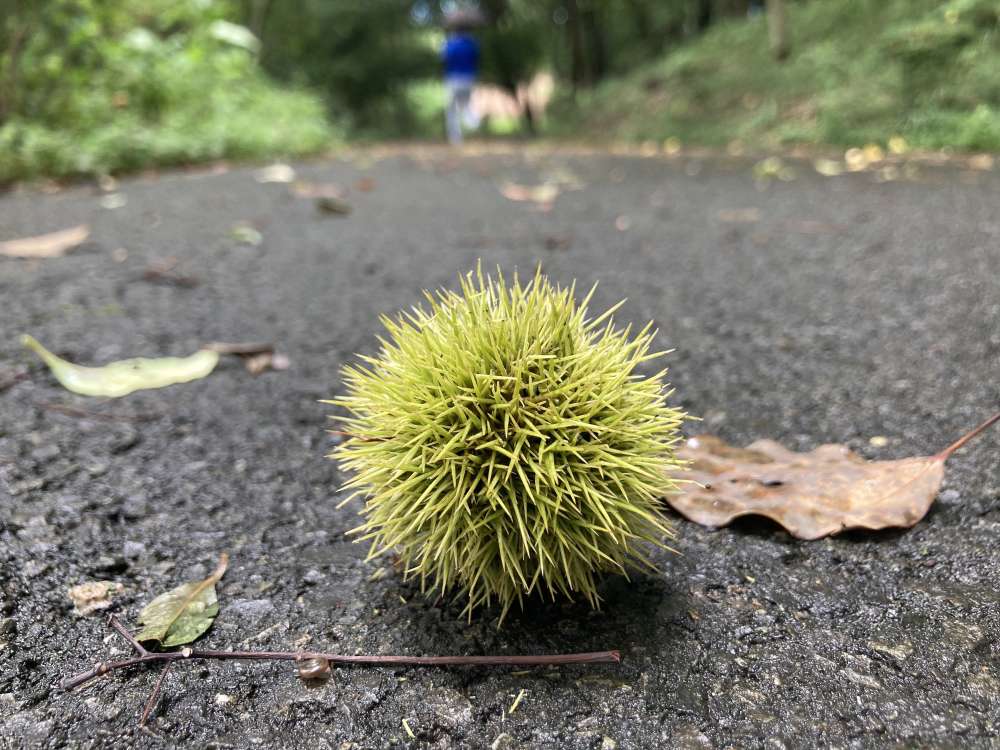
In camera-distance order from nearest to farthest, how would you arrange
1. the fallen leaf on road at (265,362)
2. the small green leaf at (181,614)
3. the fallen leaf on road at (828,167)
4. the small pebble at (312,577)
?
the small green leaf at (181,614) → the small pebble at (312,577) → the fallen leaf on road at (265,362) → the fallen leaf on road at (828,167)

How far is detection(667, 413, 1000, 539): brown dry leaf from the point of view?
1.62 meters

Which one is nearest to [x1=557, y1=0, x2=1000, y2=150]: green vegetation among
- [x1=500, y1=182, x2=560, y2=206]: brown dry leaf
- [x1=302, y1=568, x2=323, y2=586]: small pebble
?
[x1=500, y1=182, x2=560, y2=206]: brown dry leaf

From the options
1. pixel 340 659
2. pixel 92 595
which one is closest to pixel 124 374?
pixel 92 595

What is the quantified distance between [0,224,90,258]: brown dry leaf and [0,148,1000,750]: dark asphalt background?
0.10 metres

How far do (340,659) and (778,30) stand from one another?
12383mm

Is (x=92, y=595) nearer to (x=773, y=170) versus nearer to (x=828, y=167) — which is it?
(x=773, y=170)

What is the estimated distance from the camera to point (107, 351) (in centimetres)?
273

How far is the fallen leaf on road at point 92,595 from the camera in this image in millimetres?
1456

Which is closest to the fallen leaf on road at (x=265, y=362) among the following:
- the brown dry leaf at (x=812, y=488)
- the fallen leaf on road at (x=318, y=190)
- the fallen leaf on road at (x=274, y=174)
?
the brown dry leaf at (x=812, y=488)

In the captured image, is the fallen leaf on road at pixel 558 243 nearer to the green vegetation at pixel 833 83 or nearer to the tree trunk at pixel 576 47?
the green vegetation at pixel 833 83

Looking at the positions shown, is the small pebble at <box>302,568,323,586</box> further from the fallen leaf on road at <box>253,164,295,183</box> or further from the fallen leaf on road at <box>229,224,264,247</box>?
the fallen leaf on road at <box>253,164,295,183</box>

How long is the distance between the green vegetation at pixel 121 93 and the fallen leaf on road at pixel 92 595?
6155 mm

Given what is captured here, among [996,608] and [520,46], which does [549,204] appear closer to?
[996,608]

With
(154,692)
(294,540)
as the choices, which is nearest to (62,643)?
(154,692)
